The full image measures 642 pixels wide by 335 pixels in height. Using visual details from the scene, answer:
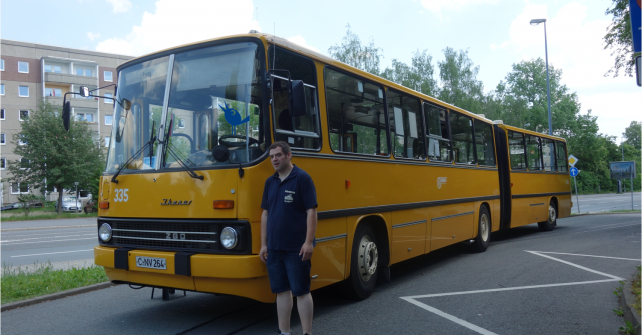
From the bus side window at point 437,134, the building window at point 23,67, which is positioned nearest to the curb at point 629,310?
the bus side window at point 437,134

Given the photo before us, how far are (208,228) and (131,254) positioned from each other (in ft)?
3.47

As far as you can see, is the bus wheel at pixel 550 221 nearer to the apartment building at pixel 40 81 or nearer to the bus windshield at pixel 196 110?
the bus windshield at pixel 196 110

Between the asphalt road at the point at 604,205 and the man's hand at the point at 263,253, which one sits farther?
the asphalt road at the point at 604,205

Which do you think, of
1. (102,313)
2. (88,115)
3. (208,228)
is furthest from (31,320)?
(88,115)

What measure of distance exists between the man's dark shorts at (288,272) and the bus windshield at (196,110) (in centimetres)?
104

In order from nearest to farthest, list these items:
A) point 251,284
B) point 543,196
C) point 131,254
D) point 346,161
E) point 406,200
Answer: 1. point 251,284
2. point 131,254
3. point 346,161
4. point 406,200
5. point 543,196

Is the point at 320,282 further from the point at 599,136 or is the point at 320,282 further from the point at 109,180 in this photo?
the point at 599,136

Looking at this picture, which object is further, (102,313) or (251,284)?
(102,313)

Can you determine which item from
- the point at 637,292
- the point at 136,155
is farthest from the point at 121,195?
the point at 637,292

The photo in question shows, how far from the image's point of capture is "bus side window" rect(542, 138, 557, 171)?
16109 mm

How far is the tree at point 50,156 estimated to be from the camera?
115ft

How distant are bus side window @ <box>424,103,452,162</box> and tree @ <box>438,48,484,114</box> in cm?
3936

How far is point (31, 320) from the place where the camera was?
6027 millimetres

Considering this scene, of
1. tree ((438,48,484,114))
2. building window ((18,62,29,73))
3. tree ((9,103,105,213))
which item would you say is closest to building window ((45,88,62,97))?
building window ((18,62,29,73))
